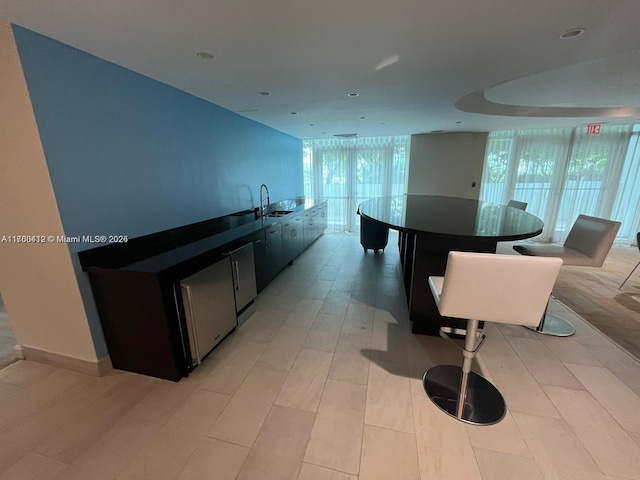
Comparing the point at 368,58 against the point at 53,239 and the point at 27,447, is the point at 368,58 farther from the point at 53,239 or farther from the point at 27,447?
the point at 27,447

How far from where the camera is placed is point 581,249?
7.94ft

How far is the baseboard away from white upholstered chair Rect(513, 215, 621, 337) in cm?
379

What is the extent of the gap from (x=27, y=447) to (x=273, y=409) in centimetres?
136

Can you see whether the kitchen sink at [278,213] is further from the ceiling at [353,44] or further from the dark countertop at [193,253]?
the ceiling at [353,44]

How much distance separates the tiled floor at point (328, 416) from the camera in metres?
1.33

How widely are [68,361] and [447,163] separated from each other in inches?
261

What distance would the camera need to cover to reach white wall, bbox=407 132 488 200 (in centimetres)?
557

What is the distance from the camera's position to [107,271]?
176cm

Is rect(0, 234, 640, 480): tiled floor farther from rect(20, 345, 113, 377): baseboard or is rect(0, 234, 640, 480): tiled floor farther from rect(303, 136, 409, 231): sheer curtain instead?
rect(303, 136, 409, 231): sheer curtain

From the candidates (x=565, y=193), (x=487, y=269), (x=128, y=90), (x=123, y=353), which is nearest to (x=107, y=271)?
(x=123, y=353)

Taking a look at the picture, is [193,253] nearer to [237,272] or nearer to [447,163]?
[237,272]

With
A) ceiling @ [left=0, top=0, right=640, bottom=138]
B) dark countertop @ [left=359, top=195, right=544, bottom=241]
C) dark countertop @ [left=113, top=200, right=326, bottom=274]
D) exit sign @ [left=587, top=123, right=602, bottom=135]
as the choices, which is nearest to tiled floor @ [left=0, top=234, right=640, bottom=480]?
dark countertop @ [left=113, top=200, right=326, bottom=274]

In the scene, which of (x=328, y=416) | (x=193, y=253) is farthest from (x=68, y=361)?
(x=328, y=416)

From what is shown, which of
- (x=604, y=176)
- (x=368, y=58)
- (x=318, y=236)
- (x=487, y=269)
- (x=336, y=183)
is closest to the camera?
(x=487, y=269)
